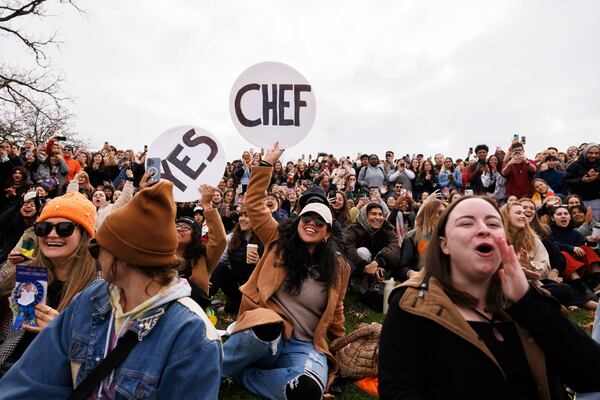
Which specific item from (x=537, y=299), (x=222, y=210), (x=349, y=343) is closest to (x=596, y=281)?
(x=349, y=343)

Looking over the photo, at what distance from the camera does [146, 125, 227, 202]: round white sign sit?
467 centimetres

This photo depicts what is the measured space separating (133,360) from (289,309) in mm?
2319

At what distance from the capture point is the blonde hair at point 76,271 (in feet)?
8.78

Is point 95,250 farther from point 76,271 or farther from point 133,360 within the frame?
point 76,271

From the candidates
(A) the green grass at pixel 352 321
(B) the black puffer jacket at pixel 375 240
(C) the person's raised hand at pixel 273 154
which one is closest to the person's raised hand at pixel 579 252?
(A) the green grass at pixel 352 321

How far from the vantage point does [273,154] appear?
4387 millimetres

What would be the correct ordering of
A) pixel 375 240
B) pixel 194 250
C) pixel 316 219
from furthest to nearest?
pixel 375 240, pixel 194 250, pixel 316 219

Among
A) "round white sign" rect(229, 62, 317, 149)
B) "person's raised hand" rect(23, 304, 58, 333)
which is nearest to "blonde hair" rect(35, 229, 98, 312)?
"person's raised hand" rect(23, 304, 58, 333)

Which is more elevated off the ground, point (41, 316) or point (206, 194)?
point (206, 194)

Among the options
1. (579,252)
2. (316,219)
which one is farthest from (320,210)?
(579,252)

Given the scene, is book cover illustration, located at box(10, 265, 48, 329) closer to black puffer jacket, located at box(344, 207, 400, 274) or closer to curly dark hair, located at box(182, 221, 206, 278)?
curly dark hair, located at box(182, 221, 206, 278)

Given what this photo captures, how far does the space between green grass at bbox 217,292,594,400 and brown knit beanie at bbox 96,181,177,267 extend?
8.00 ft

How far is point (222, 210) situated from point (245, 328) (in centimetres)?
642

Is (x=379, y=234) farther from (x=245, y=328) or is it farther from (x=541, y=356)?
(x=541, y=356)
